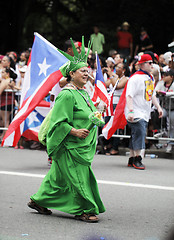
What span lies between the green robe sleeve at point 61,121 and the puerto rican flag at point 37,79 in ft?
11.4

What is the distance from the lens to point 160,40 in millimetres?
20438

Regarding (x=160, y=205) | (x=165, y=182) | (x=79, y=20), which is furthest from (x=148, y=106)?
(x=79, y=20)

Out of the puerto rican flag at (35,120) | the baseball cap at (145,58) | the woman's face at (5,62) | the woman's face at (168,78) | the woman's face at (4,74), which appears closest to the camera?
the baseball cap at (145,58)

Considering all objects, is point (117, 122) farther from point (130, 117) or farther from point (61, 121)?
point (61, 121)

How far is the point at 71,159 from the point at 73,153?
0.08 m

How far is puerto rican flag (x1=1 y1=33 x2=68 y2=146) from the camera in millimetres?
9625

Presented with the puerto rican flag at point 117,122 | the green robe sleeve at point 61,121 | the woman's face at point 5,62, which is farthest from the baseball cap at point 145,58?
the woman's face at point 5,62

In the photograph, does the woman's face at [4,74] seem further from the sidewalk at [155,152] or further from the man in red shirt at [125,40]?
the man in red shirt at [125,40]

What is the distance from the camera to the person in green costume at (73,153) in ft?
19.7

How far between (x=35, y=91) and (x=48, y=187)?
12.6ft

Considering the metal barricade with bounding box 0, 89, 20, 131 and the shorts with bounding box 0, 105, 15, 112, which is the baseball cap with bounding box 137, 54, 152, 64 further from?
the shorts with bounding box 0, 105, 15, 112

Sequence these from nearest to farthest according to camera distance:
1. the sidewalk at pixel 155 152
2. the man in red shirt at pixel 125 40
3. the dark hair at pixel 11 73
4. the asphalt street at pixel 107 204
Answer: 1. the asphalt street at pixel 107 204
2. the sidewalk at pixel 155 152
3. the dark hair at pixel 11 73
4. the man in red shirt at pixel 125 40

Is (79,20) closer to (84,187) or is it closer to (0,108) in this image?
(0,108)

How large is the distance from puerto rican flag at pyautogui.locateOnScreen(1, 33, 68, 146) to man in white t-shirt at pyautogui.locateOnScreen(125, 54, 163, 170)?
4.11ft
